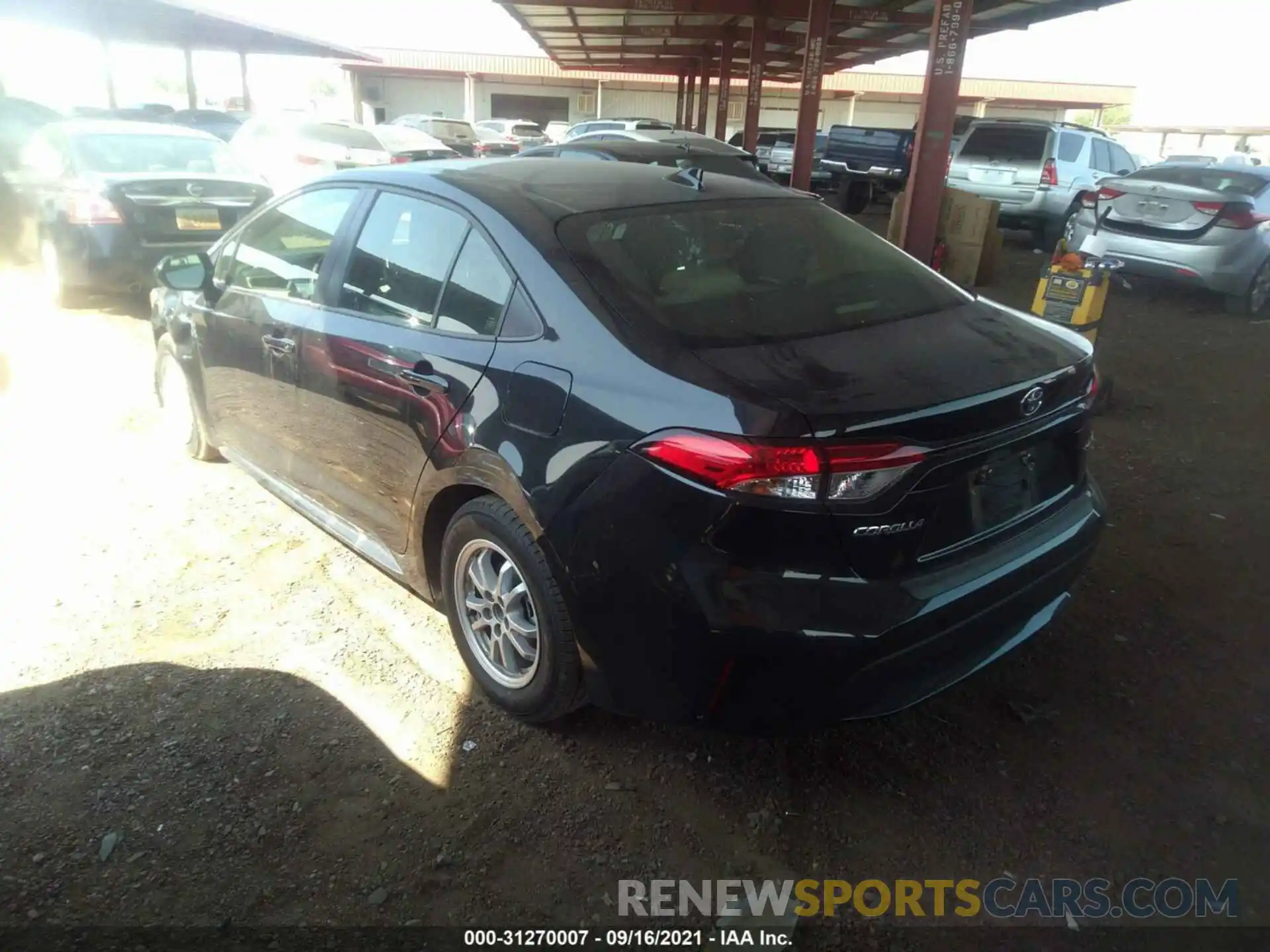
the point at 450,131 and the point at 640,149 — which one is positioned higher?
the point at 640,149

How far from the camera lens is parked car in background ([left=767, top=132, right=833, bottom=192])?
18531 mm

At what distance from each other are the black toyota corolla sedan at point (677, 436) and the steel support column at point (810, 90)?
10.5 m

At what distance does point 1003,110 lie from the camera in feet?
140

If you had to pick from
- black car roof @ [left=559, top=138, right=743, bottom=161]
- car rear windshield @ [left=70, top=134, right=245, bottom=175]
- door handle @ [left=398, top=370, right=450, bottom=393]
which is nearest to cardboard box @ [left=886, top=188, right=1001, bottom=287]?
black car roof @ [left=559, top=138, right=743, bottom=161]

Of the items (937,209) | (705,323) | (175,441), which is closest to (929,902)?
(705,323)

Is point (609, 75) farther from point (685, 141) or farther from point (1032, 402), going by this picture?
Answer: point (1032, 402)

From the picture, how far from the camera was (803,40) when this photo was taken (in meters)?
20.3

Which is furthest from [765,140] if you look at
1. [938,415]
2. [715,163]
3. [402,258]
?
[938,415]

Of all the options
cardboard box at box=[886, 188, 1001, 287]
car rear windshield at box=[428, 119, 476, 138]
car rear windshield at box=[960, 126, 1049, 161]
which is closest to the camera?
cardboard box at box=[886, 188, 1001, 287]

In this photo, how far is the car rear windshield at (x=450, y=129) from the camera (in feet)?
79.0

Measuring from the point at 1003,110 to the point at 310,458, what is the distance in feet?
153

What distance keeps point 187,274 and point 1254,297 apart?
965 centimetres

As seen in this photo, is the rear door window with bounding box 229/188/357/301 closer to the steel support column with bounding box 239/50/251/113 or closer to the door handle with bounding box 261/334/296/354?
the door handle with bounding box 261/334/296/354
